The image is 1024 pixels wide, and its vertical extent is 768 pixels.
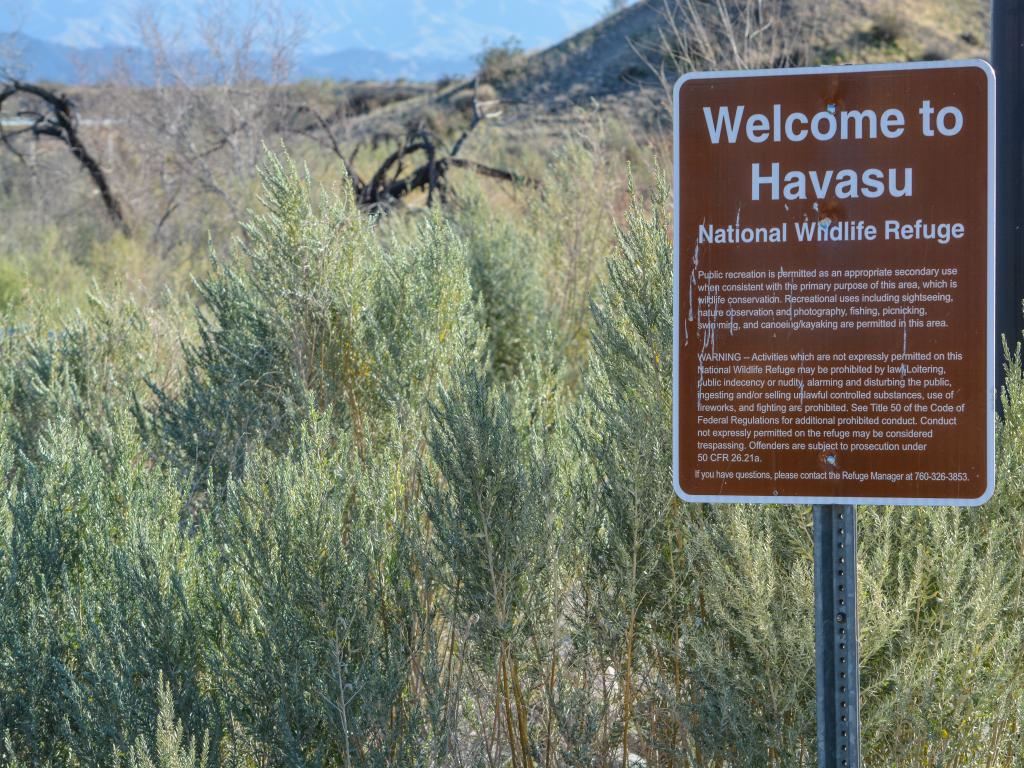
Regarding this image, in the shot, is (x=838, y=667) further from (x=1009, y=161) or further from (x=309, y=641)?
(x=1009, y=161)

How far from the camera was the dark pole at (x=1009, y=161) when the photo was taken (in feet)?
12.7

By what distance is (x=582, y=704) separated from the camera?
3.03 meters

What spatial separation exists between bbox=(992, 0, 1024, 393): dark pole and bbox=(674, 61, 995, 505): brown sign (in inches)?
68.3

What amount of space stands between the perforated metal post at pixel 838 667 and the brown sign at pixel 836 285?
0.18 metres

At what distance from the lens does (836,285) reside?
7.68 feet

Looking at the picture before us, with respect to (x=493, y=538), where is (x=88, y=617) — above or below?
below

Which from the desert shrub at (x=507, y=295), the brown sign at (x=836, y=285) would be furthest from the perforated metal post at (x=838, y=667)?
the desert shrub at (x=507, y=295)

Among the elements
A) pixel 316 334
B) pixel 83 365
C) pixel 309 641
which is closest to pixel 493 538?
pixel 309 641

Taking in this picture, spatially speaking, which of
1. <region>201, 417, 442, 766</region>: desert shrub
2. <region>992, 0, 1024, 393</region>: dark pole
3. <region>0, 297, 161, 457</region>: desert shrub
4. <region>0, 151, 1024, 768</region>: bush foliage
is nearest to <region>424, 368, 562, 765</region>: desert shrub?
<region>0, 151, 1024, 768</region>: bush foliage

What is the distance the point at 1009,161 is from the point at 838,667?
2.32m

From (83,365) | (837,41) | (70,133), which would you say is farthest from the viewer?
(837,41)

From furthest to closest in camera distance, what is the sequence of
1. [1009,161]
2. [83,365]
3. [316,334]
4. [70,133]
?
1. [70,133]
2. [83,365]
3. [316,334]
4. [1009,161]

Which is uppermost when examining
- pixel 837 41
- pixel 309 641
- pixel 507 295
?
pixel 837 41

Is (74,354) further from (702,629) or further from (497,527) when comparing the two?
(702,629)
